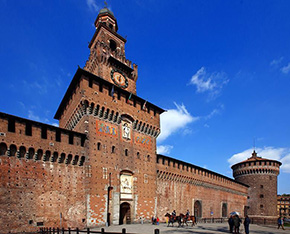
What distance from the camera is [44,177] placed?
1906 cm

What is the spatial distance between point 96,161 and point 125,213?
666cm

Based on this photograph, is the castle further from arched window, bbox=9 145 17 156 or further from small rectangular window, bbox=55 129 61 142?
small rectangular window, bbox=55 129 61 142

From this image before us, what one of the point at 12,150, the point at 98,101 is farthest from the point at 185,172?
the point at 12,150

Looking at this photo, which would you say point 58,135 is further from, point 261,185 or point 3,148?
point 261,185

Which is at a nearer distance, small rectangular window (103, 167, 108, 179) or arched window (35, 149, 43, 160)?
arched window (35, 149, 43, 160)

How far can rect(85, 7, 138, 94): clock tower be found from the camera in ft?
93.5

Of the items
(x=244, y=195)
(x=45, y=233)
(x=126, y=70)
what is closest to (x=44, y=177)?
(x=45, y=233)

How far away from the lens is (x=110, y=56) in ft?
94.0

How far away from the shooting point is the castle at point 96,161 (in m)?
17.9

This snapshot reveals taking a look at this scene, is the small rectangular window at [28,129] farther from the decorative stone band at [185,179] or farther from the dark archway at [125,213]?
the decorative stone band at [185,179]

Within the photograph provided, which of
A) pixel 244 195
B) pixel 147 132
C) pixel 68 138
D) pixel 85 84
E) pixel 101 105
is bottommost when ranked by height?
pixel 244 195

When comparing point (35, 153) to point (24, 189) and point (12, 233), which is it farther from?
point (12, 233)

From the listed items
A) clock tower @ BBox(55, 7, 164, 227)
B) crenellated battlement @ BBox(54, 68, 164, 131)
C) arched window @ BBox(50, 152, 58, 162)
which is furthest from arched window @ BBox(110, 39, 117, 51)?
arched window @ BBox(50, 152, 58, 162)

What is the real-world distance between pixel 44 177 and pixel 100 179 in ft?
16.4
